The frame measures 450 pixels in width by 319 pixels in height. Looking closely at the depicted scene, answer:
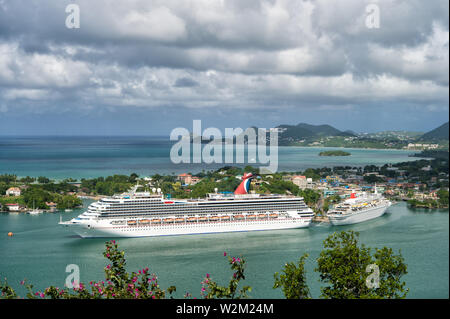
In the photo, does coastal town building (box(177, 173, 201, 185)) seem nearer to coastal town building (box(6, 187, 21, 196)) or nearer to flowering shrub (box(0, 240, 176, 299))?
coastal town building (box(6, 187, 21, 196))

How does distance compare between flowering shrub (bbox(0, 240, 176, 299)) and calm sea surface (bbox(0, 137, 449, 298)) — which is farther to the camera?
calm sea surface (bbox(0, 137, 449, 298))

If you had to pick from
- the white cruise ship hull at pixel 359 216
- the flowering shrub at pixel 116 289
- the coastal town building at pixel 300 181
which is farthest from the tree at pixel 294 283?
the coastal town building at pixel 300 181

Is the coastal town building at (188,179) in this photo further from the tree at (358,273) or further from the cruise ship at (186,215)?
the tree at (358,273)

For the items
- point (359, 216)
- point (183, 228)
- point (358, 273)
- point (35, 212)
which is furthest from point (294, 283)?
point (35, 212)

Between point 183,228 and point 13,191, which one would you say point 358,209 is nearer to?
point 183,228

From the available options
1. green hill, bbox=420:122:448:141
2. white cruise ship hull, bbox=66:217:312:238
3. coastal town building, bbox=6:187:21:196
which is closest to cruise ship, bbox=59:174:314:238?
white cruise ship hull, bbox=66:217:312:238

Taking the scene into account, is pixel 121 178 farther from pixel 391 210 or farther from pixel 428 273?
pixel 428 273
